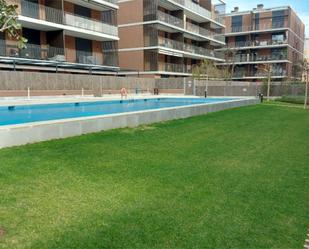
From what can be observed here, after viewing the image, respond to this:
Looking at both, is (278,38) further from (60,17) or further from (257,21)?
(60,17)

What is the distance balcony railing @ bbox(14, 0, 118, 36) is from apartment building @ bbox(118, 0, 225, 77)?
22.4 feet

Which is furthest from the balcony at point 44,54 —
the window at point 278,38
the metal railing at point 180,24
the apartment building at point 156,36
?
the window at point 278,38

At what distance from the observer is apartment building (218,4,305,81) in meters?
56.3

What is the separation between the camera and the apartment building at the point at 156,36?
40406 mm

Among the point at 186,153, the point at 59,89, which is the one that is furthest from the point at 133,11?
the point at 186,153

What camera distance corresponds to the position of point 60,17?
1095 inches

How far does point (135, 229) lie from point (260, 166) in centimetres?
364

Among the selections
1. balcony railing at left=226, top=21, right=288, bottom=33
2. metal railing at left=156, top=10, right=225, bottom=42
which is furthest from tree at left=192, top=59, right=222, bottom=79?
balcony railing at left=226, top=21, right=288, bottom=33

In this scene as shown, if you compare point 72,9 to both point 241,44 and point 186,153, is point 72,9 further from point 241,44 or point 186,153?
point 241,44

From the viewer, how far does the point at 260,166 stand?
21.2ft

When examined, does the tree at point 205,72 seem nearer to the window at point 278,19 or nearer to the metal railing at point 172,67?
the metal railing at point 172,67

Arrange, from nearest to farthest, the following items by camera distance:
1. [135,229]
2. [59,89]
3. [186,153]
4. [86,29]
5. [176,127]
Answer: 1. [135,229]
2. [186,153]
3. [176,127]
4. [59,89]
5. [86,29]

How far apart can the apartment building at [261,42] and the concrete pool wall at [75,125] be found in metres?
45.3

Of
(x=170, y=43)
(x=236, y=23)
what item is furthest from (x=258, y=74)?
(x=170, y=43)
